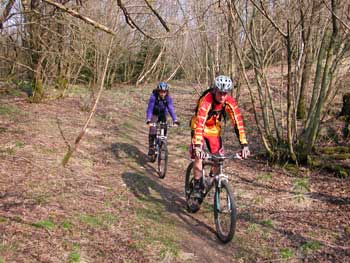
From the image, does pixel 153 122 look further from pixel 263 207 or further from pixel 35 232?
pixel 35 232

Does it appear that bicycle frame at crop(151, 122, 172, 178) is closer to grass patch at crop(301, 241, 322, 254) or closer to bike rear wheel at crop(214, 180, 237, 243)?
bike rear wheel at crop(214, 180, 237, 243)

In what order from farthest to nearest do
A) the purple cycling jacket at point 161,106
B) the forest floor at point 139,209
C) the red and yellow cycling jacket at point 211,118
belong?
the purple cycling jacket at point 161,106, the red and yellow cycling jacket at point 211,118, the forest floor at point 139,209

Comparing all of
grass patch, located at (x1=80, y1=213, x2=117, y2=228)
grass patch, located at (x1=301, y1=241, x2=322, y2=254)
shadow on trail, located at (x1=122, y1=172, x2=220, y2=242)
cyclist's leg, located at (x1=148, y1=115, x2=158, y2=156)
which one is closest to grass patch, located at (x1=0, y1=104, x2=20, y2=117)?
cyclist's leg, located at (x1=148, y1=115, x2=158, y2=156)

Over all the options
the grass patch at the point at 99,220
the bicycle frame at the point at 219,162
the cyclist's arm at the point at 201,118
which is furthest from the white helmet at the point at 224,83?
the grass patch at the point at 99,220

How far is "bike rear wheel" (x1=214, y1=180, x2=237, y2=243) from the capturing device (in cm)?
480

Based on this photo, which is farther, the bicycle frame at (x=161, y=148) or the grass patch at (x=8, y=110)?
the grass patch at (x=8, y=110)

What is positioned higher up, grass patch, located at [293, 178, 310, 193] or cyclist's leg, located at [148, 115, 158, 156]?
cyclist's leg, located at [148, 115, 158, 156]

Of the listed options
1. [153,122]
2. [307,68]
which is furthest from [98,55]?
[307,68]

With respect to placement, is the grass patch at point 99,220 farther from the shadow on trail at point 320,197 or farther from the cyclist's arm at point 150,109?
the shadow on trail at point 320,197

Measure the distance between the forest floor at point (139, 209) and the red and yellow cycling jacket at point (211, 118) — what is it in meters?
1.38

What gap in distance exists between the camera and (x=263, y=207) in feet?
20.7

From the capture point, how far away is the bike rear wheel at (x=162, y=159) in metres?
7.77

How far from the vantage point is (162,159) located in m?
7.94

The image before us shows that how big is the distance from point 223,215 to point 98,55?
11434mm
